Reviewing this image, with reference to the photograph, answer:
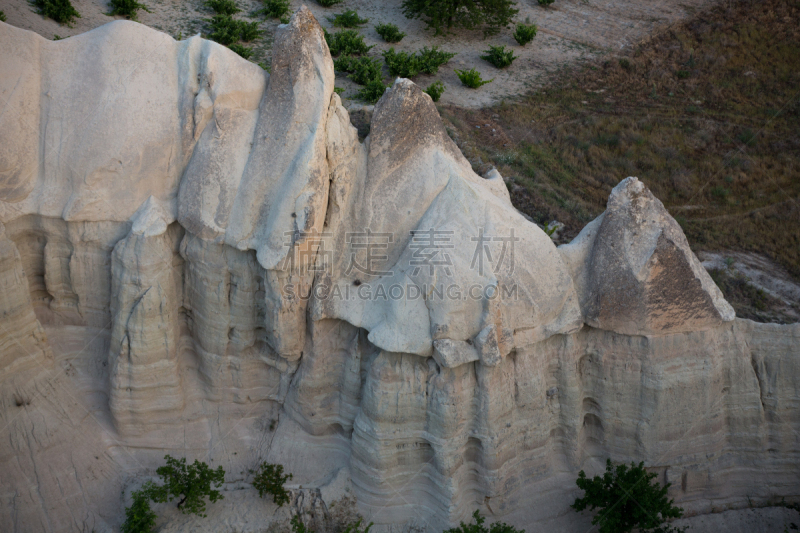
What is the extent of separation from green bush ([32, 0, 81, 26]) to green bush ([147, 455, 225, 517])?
39.1 feet

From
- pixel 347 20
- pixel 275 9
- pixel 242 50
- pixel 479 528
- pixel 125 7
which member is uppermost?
pixel 347 20

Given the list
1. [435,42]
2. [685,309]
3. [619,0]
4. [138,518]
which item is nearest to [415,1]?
[435,42]

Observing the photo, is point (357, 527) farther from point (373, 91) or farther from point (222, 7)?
point (222, 7)

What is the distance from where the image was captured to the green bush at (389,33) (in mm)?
19938

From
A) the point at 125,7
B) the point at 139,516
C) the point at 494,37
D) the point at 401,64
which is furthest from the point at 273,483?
the point at 494,37

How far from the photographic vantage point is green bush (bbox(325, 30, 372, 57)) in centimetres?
1848

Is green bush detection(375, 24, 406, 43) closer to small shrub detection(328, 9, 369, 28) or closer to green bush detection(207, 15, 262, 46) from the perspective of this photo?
small shrub detection(328, 9, 369, 28)

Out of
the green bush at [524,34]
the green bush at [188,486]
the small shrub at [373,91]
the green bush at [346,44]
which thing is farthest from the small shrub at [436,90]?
the green bush at [188,486]

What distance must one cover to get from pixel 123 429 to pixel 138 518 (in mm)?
1612

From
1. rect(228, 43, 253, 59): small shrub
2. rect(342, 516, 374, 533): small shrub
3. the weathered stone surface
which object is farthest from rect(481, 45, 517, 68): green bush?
rect(342, 516, 374, 533): small shrub

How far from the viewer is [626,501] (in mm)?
10320

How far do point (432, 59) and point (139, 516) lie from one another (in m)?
14.0

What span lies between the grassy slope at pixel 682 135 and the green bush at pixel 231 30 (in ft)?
18.6

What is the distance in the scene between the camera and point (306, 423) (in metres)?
11.0
